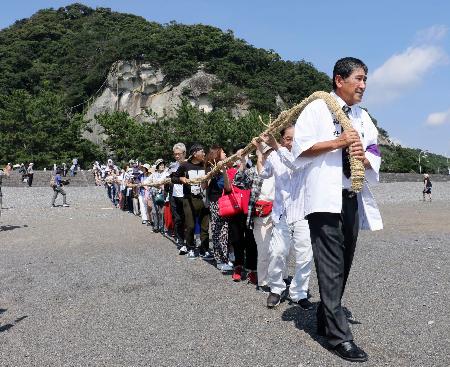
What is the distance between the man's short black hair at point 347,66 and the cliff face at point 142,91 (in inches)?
2783

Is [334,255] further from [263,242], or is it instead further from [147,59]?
[147,59]

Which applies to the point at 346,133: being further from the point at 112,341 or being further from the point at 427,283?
the point at 427,283

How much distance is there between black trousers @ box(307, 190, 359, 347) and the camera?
3.71 meters

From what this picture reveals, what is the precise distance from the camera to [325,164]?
3.83 m

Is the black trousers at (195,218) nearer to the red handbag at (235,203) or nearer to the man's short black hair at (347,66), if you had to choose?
the red handbag at (235,203)

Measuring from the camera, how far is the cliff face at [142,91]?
74688 mm

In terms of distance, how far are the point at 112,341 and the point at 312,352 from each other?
1.71m

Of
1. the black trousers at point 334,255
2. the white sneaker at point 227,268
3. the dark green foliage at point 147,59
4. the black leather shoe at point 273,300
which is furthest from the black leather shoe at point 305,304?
the dark green foliage at point 147,59

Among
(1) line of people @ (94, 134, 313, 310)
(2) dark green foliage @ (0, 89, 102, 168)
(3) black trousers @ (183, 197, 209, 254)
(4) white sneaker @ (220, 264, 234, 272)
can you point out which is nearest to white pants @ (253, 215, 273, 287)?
(1) line of people @ (94, 134, 313, 310)

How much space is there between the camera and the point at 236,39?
8894 centimetres

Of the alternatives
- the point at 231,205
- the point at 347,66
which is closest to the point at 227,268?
the point at 231,205

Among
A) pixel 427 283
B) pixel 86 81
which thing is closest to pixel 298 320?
pixel 427 283

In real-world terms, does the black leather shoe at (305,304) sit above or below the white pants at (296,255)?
below

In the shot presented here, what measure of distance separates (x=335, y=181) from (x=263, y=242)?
7.90 feet
